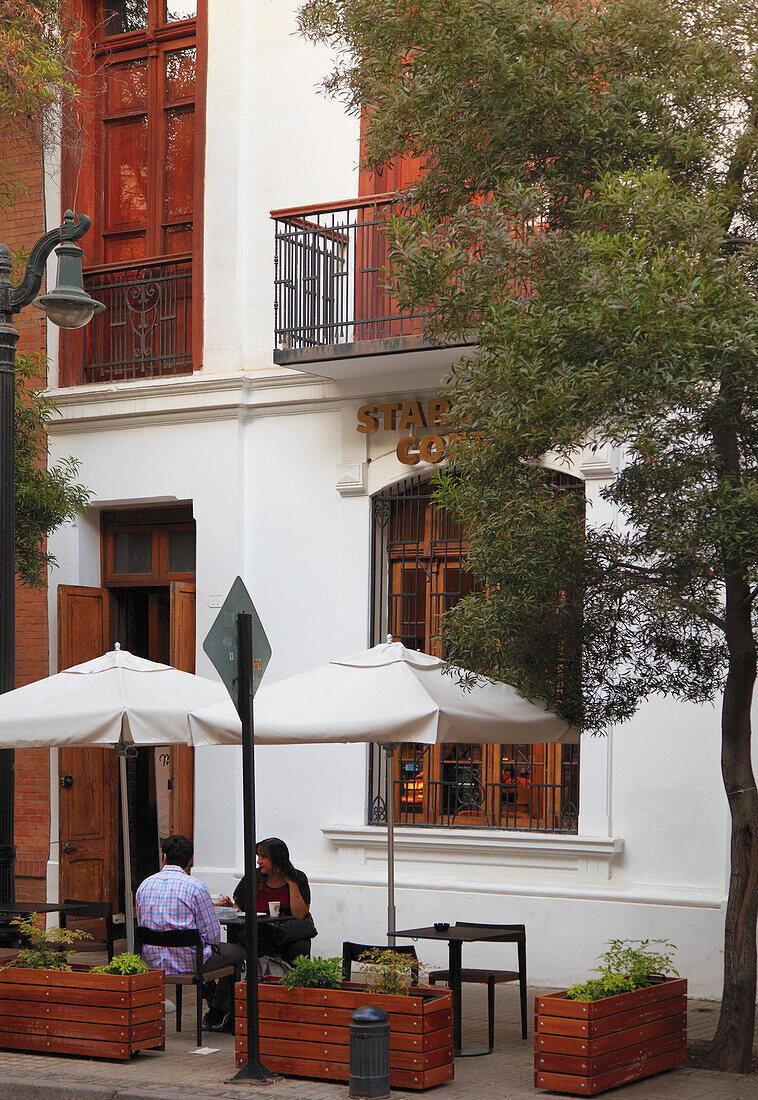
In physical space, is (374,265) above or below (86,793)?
above

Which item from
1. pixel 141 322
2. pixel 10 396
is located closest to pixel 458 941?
pixel 10 396

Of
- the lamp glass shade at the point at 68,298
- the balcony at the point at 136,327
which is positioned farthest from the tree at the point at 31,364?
the lamp glass shade at the point at 68,298

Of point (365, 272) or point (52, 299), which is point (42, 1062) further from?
point (365, 272)

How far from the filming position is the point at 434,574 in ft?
42.3

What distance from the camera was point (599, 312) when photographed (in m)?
7.09

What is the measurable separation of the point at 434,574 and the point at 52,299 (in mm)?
4417

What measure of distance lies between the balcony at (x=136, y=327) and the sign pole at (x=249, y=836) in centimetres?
664

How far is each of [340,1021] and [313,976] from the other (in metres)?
0.32

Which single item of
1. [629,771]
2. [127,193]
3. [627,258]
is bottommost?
[629,771]

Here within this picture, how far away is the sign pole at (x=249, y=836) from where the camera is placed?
797 centimetres

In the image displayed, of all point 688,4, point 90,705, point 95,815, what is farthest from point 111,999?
point 688,4

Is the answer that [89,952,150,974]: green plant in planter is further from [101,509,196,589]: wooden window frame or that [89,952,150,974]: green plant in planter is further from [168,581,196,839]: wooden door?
[101,509,196,589]: wooden window frame

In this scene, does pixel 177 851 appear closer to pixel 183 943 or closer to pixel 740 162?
pixel 183 943

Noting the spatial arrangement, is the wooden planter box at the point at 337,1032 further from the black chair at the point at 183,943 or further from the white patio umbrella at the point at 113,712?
the white patio umbrella at the point at 113,712
